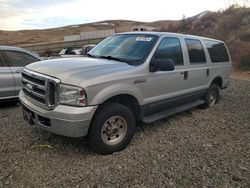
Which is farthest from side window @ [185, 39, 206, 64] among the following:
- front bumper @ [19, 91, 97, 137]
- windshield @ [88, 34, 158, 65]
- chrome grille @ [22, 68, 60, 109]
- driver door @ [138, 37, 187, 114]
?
chrome grille @ [22, 68, 60, 109]

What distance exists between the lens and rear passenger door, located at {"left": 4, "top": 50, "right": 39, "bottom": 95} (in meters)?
6.21

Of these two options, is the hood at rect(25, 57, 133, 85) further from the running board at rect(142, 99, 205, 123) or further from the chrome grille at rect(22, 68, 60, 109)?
the running board at rect(142, 99, 205, 123)

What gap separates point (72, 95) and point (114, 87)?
0.64 m

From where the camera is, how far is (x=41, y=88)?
3.67 meters

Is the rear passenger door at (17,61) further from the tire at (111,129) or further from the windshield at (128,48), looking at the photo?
the tire at (111,129)

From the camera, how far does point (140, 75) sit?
13.6 feet

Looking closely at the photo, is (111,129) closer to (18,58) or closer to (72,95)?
(72,95)

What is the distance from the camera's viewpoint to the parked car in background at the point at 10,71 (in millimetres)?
6043

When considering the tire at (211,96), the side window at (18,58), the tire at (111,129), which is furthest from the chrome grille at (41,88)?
the tire at (211,96)

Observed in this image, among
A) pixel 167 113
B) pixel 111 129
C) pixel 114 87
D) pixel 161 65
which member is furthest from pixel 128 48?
pixel 111 129

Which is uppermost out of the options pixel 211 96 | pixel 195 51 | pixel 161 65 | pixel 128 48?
pixel 128 48

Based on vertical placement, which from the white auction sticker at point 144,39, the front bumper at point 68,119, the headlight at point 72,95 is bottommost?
the front bumper at point 68,119

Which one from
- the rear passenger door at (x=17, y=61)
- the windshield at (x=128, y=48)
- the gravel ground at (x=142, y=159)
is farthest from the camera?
the rear passenger door at (x=17, y=61)

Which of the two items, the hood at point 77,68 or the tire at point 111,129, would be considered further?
the tire at point 111,129
